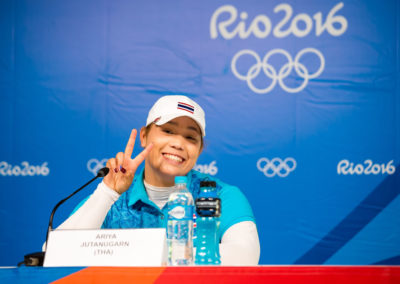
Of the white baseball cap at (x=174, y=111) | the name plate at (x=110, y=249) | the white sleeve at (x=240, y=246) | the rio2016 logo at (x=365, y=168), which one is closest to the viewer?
the name plate at (x=110, y=249)

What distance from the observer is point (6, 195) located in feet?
8.98

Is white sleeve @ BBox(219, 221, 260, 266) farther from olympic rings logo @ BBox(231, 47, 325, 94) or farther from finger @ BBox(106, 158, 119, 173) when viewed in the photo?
olympic rings logo @ BBox(231, 47, 325, 94)

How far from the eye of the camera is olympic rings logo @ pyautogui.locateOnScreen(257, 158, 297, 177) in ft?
8.94

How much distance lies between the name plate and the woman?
37 cm

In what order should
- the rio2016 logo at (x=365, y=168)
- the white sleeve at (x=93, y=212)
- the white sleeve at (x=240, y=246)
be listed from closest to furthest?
the white sleeve at (x=240, y=246) < the white sleeve at (x=93, y=212) < the rio2016 logo at (x=365, y=168)

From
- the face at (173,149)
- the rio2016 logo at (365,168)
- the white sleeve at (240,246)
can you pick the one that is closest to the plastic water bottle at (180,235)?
the white sleeve at (240,246)

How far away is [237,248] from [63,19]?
2272 millimetres

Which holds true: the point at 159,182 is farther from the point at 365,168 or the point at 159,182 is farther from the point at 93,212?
the point at 365,168

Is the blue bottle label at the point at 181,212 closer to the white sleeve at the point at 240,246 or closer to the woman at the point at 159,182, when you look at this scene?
the white sleeve at the point at 240,246

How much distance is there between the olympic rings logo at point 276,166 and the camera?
272 centimetres

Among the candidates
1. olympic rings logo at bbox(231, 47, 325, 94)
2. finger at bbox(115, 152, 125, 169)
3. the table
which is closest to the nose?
finger at bbox(115, 152, 125, 169)

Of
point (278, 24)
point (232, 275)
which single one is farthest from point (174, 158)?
point (278, 24)

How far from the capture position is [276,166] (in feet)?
8.95

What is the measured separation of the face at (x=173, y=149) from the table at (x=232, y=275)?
0.72m
